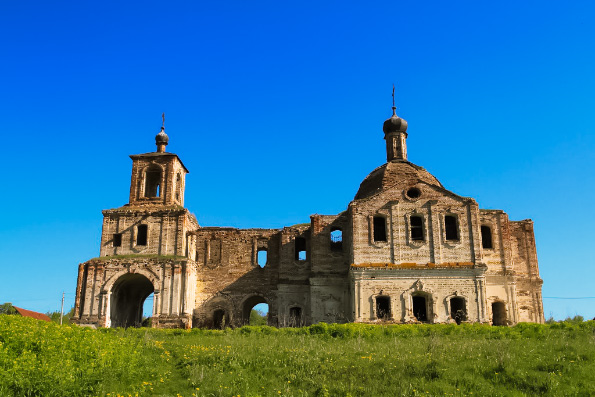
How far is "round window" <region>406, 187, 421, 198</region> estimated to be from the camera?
25672 mm

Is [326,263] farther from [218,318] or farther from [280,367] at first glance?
[280,367]

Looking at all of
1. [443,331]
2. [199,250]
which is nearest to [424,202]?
[443,331]

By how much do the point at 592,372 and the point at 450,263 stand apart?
12.7 m

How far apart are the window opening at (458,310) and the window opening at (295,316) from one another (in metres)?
7.10

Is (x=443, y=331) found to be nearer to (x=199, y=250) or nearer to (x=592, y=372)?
(x=592, y=372)

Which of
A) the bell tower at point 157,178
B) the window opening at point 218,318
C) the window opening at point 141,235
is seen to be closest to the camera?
the window opening at point 141,235

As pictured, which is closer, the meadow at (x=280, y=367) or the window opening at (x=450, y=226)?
the meadow at (x=280, y=367)

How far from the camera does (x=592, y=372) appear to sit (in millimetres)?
11656

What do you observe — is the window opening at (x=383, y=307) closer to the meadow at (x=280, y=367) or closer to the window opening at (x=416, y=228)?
Result: the window opening at (x=416, y=228)

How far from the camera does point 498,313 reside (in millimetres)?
25969

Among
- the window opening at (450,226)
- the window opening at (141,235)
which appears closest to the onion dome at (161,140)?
the window opening at (141,235)

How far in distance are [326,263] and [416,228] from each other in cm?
469

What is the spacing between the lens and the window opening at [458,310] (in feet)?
77.5

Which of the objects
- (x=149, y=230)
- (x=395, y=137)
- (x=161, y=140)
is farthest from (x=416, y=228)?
(x=161, y=140)
